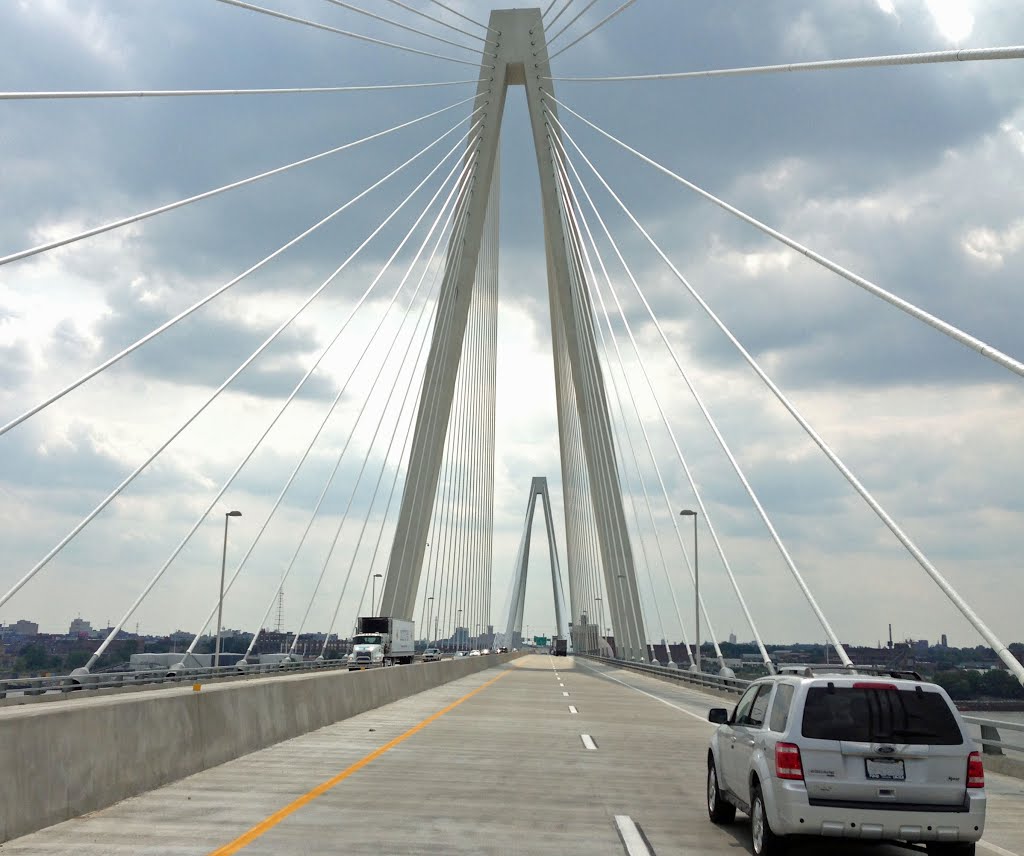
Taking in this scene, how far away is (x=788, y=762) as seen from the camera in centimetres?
822

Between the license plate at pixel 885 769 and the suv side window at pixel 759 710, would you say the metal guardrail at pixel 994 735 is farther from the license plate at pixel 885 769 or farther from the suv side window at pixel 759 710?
the license plate at pixel 885 769

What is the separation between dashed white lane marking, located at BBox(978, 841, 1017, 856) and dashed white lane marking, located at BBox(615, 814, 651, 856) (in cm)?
263

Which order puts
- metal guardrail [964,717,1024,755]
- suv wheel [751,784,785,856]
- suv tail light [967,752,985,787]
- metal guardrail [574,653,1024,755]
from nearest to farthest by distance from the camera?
suv tail light [967,752,985,787] → suv wheel [751,784,785,856] → metal guardrail [964,717,1024,755] → metal guardrail [574,653,1024,755]

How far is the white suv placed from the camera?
26.4 feet

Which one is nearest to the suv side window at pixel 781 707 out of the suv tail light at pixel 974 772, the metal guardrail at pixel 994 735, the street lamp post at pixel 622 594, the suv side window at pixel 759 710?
the suv side window at pixel 759 710

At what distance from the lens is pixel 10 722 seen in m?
8.49

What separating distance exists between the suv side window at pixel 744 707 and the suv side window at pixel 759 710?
61 mm

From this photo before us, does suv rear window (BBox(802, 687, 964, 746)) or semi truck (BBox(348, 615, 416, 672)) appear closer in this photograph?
suv rear window (BBox(802, 687, 964, 746))

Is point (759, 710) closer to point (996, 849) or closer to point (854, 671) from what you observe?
point (854, 671)

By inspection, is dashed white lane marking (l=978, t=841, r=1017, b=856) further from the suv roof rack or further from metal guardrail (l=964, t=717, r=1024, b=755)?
metal guardrail (l=964, t=717, r=1024, b=755)

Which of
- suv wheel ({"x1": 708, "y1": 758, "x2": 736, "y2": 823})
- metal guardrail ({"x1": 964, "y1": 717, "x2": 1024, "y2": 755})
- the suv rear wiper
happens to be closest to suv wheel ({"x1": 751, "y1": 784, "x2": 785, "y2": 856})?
the suv rear wiper

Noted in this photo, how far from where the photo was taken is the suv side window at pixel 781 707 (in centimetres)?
858

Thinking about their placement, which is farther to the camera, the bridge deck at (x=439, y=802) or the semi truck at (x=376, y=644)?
the semi truck at (x=376, y=644)

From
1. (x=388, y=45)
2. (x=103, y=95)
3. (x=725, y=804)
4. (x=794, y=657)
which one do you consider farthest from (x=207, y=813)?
(x=388, y=45)
